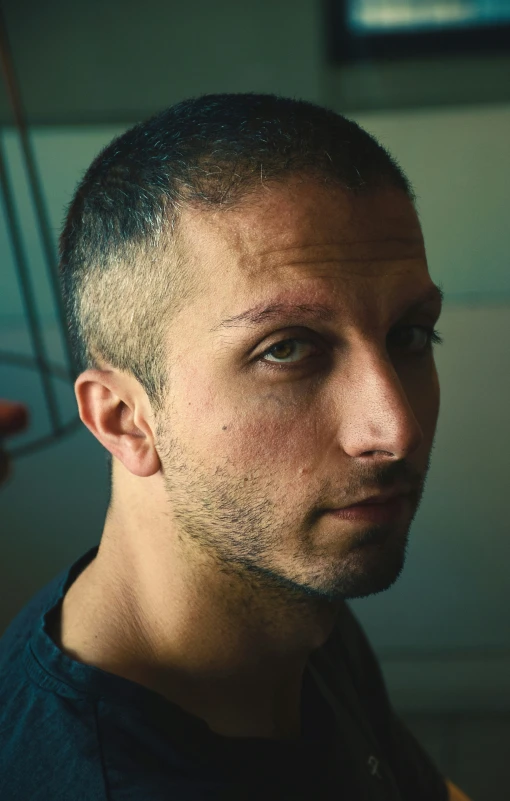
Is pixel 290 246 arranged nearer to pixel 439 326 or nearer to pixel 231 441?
pixel 231 441

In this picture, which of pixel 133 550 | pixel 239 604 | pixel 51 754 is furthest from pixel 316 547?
pixel 51 754

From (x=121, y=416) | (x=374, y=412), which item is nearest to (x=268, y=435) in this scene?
(x=374, y=412)

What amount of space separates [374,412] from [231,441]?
0.60 feet

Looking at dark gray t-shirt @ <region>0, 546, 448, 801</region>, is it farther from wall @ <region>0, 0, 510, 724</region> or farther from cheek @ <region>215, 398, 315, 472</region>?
wall @ <region>0, 0, 510, 724</region>

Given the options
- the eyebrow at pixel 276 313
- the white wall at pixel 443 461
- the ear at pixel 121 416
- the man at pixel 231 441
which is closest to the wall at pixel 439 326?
the white wall at pixel 443 461

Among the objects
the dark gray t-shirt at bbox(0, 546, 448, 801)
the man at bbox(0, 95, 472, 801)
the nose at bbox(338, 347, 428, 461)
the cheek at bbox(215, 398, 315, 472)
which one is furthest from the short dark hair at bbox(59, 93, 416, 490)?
the dark gray t-shirt at bbox(0, 546, 448, 801)

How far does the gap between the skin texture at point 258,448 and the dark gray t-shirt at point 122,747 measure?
61 mm

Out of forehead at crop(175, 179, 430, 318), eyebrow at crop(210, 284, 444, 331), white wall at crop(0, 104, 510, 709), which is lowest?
white wall at crop(0, 104, 510, 709)

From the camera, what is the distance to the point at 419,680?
2.60 m

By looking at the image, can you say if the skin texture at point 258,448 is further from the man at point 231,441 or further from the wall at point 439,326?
the wall at point 439,326

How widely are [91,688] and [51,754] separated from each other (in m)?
0.08

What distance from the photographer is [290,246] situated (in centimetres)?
94

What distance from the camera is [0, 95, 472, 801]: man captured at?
35.9 inches

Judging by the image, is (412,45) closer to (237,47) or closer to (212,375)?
(237,47)
